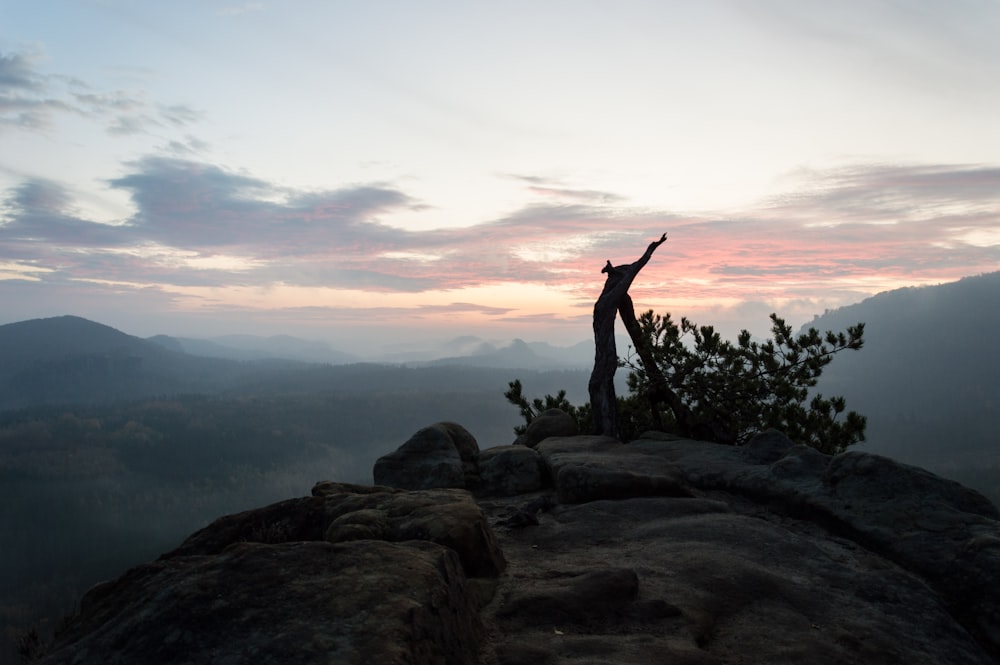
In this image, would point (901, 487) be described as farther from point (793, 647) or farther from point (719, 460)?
point (793, 647)

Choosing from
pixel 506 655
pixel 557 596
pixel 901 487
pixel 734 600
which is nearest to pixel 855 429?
pixel 901 487

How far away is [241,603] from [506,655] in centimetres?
281

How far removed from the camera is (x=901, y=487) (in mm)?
11164

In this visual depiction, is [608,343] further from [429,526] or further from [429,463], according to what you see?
[429,526]

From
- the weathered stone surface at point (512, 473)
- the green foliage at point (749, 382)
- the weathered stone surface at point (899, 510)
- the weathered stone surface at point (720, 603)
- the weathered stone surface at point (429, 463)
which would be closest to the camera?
the weathered stone surface at point (720, 603)

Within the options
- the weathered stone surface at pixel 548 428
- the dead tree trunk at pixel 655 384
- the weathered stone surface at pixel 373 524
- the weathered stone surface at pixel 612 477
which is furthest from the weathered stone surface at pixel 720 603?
the dead tree trunk at pixel 655 384

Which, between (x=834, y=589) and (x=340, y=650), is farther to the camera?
(x=834, y=589)

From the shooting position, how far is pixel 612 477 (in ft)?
45.0

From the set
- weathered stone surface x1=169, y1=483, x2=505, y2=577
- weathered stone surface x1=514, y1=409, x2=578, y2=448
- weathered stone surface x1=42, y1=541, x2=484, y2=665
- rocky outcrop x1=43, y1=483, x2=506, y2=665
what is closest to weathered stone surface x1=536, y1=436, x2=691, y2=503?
weathered stone surface x1=169, y1=483, x2=505, y2=577

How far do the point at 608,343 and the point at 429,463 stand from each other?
9.08 meters

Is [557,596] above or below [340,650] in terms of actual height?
below

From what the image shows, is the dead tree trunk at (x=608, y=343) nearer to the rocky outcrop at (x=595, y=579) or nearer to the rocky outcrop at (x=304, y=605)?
the rocky outcrop at (x=595, y=579)

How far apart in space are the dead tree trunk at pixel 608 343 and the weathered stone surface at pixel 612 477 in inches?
250

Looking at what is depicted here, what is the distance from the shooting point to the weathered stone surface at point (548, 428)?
2080 centimetres
